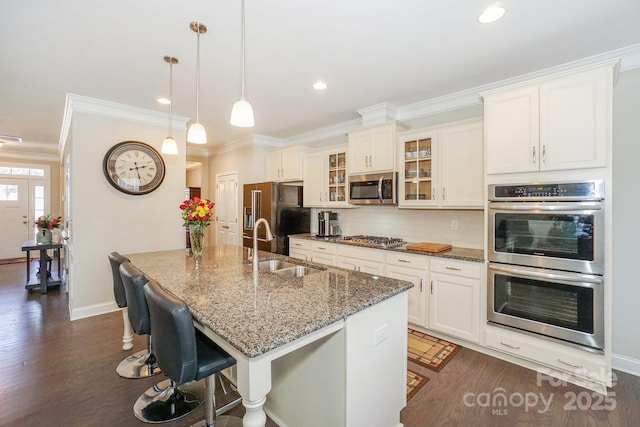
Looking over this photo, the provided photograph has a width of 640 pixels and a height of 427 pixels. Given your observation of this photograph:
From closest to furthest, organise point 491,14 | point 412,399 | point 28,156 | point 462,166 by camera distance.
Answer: point 491,14, point 412,399, point 462,166, point 28,156

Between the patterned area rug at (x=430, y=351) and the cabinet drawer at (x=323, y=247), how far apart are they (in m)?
1.42

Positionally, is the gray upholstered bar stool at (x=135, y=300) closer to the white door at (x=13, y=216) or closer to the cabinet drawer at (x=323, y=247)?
the cabinet drawer at (x=323, y=247)

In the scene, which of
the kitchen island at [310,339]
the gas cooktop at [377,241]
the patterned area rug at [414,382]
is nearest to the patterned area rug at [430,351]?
the patterned area rug at [414,382]

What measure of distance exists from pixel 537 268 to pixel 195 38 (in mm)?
3308

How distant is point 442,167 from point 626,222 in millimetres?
1564

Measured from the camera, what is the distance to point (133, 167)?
3936 millimetres

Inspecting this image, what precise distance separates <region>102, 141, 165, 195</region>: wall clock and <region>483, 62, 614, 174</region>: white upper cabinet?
13.6ft

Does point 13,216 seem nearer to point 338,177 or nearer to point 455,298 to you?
point 338,177

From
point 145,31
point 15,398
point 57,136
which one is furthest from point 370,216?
point 57,136

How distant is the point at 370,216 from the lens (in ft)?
14.0

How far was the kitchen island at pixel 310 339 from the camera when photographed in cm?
113

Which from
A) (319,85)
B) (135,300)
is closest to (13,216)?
(135,300)

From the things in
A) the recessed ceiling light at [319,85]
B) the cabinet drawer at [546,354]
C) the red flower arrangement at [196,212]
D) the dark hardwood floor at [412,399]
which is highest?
the recessed ceiling light at [319,85]

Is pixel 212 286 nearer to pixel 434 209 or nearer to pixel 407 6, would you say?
pixel 407 6
